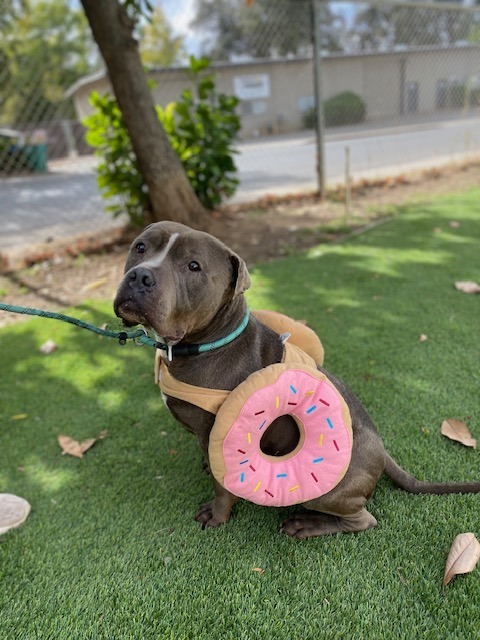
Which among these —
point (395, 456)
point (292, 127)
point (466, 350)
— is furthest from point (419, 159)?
point (395, 456)

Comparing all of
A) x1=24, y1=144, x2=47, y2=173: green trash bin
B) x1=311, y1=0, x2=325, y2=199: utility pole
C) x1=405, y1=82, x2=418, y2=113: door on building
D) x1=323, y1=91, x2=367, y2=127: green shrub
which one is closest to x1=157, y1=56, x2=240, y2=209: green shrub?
x1=311, y1=0, x2=325, y2=199: utility pole

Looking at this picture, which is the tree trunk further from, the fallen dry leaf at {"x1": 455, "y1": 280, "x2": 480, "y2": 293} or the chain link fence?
the fallen dry leaf at {"x1": 455, "y1": 280, "x2": 480, "y2": 293}

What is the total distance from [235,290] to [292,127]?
7.70 metres

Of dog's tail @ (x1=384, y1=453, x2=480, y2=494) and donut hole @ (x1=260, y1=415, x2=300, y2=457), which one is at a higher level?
donut hole @ (x1=260, y1=415, x2=300, y2=457)

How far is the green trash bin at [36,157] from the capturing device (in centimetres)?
804

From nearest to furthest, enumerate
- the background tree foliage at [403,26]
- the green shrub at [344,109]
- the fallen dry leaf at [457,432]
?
the fallen dry leaf at [457,432], the green shrub at [344,109], the background tree foliage at [403,26]

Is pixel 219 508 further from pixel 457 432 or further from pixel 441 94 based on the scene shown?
pixel 441 94

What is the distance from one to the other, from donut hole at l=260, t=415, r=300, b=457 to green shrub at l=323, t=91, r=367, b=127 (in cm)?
815

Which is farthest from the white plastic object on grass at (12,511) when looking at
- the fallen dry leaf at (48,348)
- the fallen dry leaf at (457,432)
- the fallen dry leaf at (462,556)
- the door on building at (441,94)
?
the door on building at (441,94)

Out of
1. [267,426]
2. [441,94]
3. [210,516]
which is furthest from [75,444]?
[441,94]

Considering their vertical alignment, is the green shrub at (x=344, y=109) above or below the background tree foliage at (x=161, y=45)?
below

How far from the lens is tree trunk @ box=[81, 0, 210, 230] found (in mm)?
5371

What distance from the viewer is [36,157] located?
8.55 metres

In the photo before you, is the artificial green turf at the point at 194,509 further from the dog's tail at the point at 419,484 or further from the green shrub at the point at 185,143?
the green shrub at the point at 185,143
